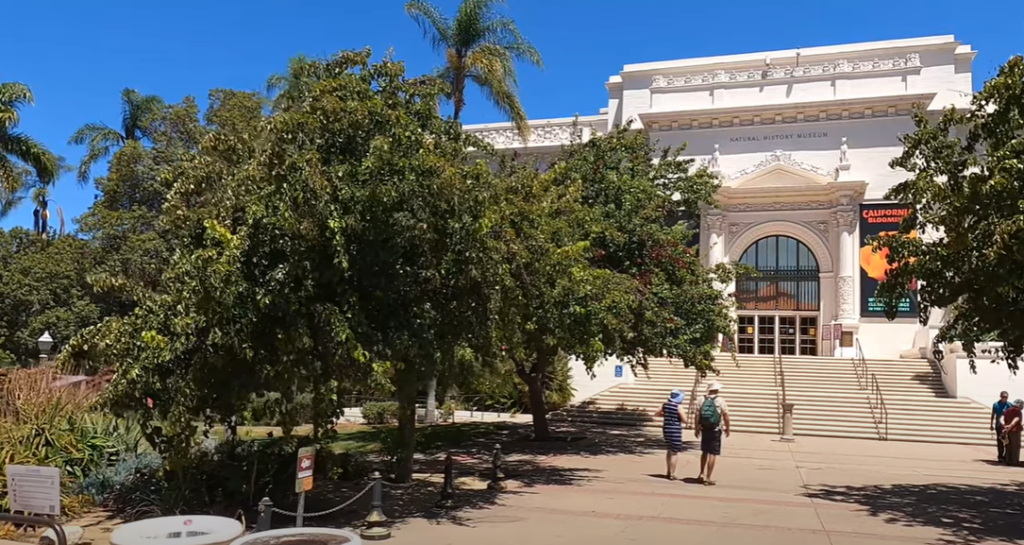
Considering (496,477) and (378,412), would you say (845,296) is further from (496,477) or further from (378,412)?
(496,477)

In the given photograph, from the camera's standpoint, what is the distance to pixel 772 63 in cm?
3666

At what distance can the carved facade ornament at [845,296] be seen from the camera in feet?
109

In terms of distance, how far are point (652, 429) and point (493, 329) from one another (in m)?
15.1

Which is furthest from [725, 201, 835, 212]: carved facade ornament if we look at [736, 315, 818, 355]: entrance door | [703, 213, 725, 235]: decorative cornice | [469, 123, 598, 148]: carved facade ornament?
[469, 123, 598, 148]: carved facade ornament

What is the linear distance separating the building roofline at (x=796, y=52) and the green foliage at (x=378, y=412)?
67.9 feet

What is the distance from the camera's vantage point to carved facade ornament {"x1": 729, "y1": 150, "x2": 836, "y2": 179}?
34.8 m

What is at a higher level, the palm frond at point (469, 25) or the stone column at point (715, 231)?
the palm frond at point (469, 25)

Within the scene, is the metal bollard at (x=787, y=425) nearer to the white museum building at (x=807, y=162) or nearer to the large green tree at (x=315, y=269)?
the white museum building at (x=807, y=162)

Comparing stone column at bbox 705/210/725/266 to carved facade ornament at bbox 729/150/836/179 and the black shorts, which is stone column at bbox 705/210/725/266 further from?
the black shorts

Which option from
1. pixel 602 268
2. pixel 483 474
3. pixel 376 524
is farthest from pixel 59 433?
pixel 602 268

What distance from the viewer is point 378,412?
2570 cm

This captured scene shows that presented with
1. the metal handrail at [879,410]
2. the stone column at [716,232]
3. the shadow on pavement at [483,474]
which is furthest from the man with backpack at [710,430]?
the stone column at [716,232]

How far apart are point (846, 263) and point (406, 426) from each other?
89.2 feet

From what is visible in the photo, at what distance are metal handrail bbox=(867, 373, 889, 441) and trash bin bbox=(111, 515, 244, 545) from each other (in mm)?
21232
